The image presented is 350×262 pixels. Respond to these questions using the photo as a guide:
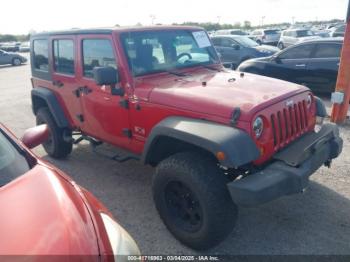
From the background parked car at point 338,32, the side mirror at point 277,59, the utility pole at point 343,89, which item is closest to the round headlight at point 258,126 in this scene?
the utility pole at point 343,89

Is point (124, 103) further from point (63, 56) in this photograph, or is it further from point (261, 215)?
point (261, 215)

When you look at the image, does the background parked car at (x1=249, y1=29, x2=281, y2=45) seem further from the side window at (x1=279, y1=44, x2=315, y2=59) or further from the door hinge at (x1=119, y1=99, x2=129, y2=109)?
the door hinge at (x1=119, y1=99, x2=129, y2=109)

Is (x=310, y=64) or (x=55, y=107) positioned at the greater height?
(x=310, y=64)

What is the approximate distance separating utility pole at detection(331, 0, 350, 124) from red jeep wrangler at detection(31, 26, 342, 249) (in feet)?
10.1

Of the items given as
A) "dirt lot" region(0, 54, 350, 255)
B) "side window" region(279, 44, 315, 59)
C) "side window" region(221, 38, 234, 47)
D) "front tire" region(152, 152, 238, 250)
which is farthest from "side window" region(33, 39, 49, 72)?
"side window" region(221, 38, 234, 47)

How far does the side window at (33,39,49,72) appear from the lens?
5238 mm

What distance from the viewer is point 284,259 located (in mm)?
2996

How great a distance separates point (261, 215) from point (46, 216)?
2.53m

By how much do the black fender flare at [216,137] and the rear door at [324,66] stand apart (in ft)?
20.9

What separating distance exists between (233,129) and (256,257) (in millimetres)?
1160

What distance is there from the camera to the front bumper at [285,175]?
104 inches

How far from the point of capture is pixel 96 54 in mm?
4191

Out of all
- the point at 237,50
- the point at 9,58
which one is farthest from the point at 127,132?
the point at 9,58

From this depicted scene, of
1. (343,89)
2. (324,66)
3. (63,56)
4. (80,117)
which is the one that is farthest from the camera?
(324,66)
